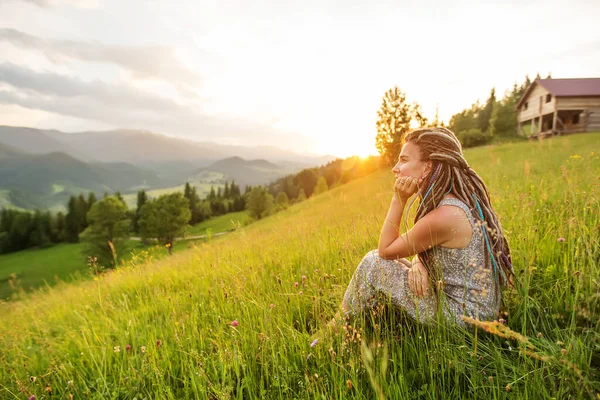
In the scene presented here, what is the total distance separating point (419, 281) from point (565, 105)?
127 feet

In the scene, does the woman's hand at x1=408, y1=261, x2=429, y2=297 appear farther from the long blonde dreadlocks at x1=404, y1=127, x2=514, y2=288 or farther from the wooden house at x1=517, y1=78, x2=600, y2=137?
the wooden house at x1=517, y1=78, x2=600, y2=137

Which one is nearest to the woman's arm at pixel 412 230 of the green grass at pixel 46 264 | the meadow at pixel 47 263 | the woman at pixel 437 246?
the woman at pixel 437 246

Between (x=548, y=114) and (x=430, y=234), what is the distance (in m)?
41.5

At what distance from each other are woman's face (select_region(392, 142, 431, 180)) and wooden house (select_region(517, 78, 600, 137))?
37297mm

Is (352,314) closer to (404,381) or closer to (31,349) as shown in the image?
(404,381)

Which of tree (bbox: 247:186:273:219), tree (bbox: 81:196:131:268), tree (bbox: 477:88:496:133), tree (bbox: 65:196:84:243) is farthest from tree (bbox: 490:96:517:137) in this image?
tree (bbox: 65:196:84:243)

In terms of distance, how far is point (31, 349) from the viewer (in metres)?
3.71

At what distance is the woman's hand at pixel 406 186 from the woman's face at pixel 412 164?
0.06 metres

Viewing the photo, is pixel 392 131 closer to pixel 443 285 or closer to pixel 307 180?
pixel 443 285

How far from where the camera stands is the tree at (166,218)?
43.6 metres

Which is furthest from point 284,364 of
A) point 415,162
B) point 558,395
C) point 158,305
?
point 158,305

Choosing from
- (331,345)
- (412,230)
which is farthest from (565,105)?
(331,345)

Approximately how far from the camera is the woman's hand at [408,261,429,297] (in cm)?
234

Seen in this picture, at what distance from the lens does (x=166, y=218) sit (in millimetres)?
43688
